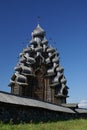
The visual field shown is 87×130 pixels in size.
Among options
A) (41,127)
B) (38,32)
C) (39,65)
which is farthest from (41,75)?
(41,127)

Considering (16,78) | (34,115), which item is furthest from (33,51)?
(34,115)

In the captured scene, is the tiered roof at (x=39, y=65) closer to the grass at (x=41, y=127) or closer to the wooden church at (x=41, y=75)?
the wooden church at (x=41, y=75)

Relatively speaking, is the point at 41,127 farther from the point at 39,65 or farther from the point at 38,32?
the point at 38,32

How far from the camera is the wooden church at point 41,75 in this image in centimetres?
4562

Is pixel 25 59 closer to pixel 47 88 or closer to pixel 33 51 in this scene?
pixel 33 51

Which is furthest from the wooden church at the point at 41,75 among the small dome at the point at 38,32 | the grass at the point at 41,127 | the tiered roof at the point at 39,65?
the grass at the point at 41,127

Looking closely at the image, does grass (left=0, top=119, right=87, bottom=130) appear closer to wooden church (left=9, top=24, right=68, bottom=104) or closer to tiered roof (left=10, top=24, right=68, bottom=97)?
tiered roof (left=10, top=24, right=68, bottom=97)

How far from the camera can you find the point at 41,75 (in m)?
47.2

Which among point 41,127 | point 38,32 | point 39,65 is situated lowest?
point 41,127

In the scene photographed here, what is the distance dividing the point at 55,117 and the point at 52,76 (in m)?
14.8

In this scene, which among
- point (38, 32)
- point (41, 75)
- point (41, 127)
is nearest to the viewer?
point (41, 127)

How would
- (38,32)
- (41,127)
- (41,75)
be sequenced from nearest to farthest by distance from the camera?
(41,127), (41,75), (38,32)

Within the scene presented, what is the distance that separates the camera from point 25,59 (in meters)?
46.7

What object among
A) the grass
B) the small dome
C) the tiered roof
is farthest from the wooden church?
the grass
